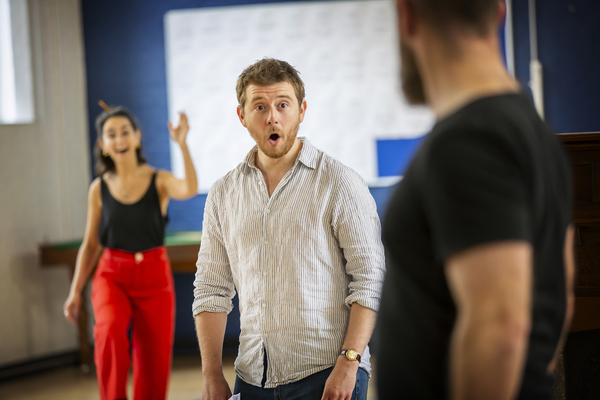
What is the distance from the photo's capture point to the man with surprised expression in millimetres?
1690

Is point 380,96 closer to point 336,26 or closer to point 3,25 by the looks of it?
point 336,26

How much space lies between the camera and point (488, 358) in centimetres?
74

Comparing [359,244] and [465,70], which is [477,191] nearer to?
[465,70]

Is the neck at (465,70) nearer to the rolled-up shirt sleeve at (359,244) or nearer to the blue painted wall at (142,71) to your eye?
the rolled-up shirt sleeve at (359,244)

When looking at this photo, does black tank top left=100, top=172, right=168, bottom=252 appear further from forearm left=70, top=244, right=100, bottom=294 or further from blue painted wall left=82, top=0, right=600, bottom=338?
blue painted wall left=82, top=0, right=600, bottom=338

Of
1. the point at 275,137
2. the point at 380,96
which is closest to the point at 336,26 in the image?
the point at 380,96

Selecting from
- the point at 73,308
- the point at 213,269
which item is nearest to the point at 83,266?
the point at 73,308

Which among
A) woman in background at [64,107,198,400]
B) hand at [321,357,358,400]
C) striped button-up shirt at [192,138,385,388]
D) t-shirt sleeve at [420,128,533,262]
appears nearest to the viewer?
t-shirt sleeve at [420,128,533,262]

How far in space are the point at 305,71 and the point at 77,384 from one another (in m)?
3.12

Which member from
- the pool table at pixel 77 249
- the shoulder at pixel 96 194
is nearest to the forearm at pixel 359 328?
the shoulder at pixel 96 194

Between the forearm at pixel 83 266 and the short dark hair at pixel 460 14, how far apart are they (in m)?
3.05

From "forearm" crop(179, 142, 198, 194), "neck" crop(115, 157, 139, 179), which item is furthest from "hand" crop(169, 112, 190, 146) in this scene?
"neck" crop(115, 157, 139, 179)

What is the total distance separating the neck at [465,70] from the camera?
83 centimetres

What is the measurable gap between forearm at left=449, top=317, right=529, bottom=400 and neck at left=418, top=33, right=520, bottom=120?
0.29 meters
